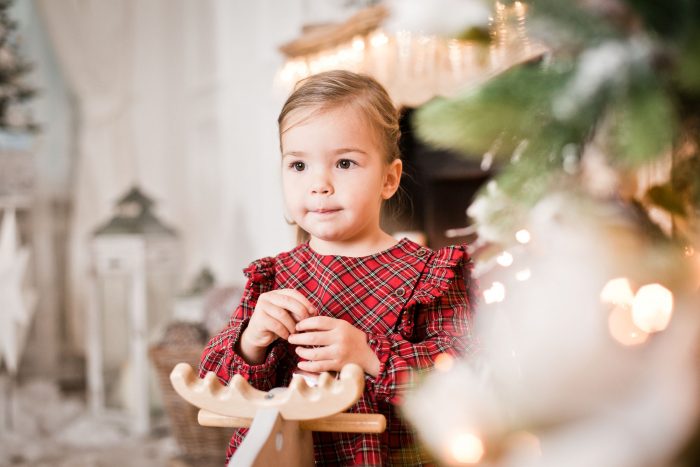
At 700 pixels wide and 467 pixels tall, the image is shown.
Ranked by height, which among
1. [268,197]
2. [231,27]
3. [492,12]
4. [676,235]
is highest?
[231,27]

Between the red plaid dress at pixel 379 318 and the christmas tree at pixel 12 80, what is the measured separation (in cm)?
222

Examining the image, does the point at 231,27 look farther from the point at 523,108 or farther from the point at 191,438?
the point at 523,108


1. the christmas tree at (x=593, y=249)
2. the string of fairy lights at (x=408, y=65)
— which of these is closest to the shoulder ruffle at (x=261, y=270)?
the christmas tree at (x=593, y=249)

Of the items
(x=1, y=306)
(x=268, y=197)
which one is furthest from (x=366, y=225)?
(x=1, y=306)

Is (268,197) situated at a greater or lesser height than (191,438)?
greater

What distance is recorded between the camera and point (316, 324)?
74 centimetres

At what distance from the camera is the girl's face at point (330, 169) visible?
0.83m

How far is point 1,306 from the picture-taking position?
7.99 feet

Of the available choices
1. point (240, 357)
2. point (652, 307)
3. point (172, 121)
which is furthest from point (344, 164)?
point (172, 121)

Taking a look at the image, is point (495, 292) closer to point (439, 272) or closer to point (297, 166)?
point (439, 272)

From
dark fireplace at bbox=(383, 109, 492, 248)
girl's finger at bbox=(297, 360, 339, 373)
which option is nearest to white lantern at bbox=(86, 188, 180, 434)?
dark fireplace at bbox=(383, 109, 492, 248)

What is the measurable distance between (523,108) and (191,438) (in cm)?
177

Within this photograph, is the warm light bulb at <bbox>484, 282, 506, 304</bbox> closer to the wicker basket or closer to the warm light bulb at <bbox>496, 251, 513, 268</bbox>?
the warm light bulb at <bbox>496, 251, 513, 268</bbox>

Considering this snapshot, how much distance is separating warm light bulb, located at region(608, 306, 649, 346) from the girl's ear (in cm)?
56
